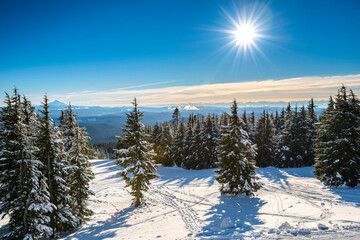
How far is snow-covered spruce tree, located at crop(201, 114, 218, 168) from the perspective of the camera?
149ft

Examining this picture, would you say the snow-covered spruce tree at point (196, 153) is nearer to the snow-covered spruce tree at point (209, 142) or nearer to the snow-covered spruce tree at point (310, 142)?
the snow-covered spruce tree at point (209, 142)

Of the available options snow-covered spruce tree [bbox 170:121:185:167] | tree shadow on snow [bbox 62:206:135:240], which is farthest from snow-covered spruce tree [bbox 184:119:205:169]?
tree shadow on snow [bbox 62:206:135:240]

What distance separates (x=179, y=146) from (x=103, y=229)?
3454 centimetres

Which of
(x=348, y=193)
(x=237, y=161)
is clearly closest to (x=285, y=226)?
(x=237, y=161)

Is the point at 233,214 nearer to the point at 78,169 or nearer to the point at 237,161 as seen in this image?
the point at 237,161

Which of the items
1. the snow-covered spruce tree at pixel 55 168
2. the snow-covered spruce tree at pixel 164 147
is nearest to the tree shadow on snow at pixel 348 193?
the snow-covered spruce tree at pixel 55 168

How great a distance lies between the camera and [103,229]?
16875 mm

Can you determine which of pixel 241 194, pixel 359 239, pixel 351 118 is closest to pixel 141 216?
pixel 241 194

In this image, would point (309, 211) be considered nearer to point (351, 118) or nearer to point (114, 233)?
point (351, 118)

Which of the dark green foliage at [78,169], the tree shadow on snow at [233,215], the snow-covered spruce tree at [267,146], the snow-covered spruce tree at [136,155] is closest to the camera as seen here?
the tree shadow on snow at [233,215]

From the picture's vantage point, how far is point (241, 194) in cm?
2183

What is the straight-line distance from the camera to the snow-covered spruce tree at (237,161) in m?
21.0

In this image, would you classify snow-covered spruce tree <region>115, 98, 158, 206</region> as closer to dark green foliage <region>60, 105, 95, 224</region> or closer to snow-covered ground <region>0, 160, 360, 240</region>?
snow-covered ground <region>0, 160, 360, 240</region>

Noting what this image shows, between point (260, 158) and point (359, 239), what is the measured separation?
34.3 metres
